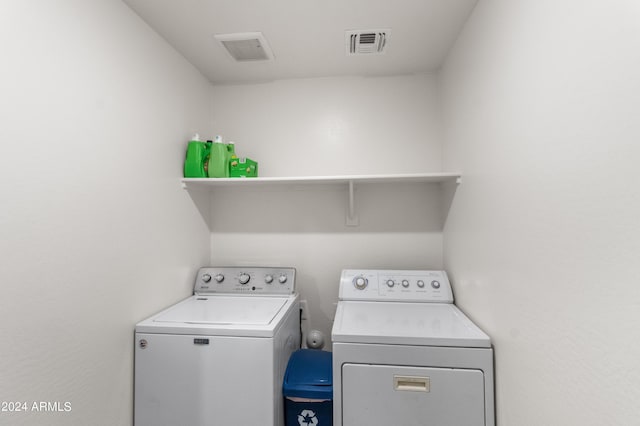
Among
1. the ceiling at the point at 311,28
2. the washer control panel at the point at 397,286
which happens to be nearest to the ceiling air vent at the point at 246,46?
the ceiling at the point at 311,28

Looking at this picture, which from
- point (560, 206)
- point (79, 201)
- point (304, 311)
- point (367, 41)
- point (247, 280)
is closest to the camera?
point (560, 206)

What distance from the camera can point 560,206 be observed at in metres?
0.81

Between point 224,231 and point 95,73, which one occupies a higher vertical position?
point 95,73

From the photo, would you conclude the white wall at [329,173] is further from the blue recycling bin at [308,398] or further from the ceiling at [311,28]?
the blue recycling bin at [308,398]

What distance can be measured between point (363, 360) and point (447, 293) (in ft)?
2.64

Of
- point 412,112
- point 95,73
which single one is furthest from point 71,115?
point 412,112

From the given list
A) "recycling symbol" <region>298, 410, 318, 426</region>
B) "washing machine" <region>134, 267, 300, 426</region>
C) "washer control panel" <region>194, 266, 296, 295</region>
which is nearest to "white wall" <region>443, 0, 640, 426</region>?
"recycling symbol" <region>298, 410, 318, 426</region>

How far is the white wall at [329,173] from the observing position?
2068 millimetres

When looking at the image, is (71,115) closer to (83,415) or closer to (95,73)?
(95,73)

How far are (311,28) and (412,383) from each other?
6.13 ft

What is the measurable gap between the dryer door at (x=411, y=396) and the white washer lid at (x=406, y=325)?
0.39 feet

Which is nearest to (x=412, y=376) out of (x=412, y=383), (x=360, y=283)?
(x=412, y=383)

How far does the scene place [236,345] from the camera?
1.32 m

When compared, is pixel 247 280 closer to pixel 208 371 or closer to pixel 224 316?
pixel 224 316
